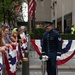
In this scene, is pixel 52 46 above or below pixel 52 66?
above

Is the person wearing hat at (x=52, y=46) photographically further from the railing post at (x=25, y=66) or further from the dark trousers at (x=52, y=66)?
A: the railing post at (x=25, y=66)

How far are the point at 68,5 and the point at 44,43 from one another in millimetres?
42788

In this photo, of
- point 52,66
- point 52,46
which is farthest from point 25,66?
point 52,46

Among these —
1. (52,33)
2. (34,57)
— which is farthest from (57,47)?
(34,57)

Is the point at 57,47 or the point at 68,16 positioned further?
the point at 68,16

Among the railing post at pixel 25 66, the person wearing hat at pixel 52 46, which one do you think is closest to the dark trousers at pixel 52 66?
the person wearing hat at pixel 52 46

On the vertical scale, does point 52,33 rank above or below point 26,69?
above

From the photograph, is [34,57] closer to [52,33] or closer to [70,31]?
[52,33]

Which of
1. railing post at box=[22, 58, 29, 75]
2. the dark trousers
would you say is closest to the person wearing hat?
the dark trousers

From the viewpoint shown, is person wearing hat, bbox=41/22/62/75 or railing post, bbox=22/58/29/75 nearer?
railing post, bbox=22/58/29/75

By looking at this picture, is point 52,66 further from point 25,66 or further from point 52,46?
point 25,66

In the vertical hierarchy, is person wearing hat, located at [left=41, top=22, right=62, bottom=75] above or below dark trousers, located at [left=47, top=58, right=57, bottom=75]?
above

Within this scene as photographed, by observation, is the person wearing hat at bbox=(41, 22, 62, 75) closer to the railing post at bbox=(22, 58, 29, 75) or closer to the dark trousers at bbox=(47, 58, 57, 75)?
the dark trousers at bbox=(47, 58, 57, 75)

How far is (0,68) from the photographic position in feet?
24.2
